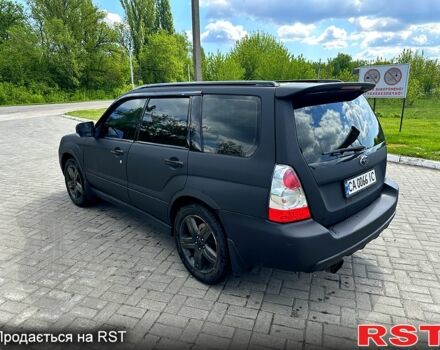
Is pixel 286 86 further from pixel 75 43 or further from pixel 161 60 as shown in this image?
pixel 161 60

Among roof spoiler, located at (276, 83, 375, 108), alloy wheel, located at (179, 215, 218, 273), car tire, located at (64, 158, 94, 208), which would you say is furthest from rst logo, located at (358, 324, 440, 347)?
car tire, located at (64, 158, 94, 208)

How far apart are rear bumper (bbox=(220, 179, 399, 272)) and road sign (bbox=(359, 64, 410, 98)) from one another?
345 inches

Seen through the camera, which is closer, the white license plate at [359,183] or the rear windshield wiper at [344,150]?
the rear windshield wiper at [344,150]

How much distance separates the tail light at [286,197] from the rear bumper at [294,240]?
62mm

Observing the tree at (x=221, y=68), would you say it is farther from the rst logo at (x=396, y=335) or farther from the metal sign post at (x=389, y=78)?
the rst logo at (x=396, y=335)

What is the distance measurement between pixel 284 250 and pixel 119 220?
273 cm

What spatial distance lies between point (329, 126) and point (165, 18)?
59383mm

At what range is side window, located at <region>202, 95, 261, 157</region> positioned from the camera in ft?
7.86

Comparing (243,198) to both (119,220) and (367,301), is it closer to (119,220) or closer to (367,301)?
(367,301)

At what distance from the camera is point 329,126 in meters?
2.48

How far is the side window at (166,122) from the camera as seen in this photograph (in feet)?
9.59

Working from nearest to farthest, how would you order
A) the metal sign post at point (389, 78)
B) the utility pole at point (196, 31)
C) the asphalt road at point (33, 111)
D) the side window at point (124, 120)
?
the side window at point (124, 120)
the utility pole at point (196, 31)
the metal sign post at point (389, 78)
the asphalt road at point (33, 111)

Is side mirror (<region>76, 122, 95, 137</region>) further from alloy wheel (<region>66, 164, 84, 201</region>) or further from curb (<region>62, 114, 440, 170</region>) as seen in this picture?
curb (<region>62, 114, 440, 170</region>)

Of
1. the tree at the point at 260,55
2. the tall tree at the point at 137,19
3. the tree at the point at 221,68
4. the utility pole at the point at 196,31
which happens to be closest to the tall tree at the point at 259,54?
the tree at the point at 260,55
